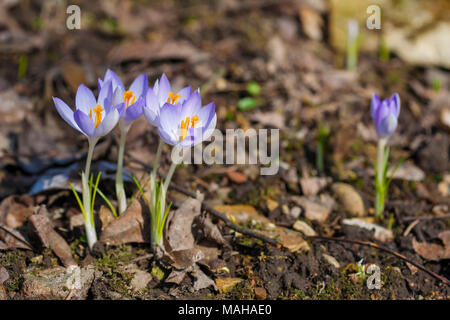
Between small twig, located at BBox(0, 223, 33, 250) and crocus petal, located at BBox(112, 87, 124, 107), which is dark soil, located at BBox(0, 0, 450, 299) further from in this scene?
crocus petal, located at BBox(112, 87, 124, 107)

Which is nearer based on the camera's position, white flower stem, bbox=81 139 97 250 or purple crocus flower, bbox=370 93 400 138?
white flower stem, bbox=81 139 97 250

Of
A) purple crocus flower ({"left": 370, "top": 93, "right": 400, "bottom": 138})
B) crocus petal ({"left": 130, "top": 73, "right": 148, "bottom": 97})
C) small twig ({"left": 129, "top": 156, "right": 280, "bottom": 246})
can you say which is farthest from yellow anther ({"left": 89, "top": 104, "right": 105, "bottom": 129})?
purple crocus flower ({"left": 370, "top": 93, "right": 400, "bottom": 138})

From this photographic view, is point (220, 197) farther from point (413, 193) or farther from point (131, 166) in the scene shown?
point (413, 193)

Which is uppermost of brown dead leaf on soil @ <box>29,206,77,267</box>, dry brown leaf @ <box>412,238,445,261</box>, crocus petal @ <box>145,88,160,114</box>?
crocus petal @ <box>145,88,160,114</box>

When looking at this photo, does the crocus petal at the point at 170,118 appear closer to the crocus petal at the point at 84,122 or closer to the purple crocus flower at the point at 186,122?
the purple crocus flower at the point at 186,122

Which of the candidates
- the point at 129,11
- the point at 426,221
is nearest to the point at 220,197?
the point at 426,221

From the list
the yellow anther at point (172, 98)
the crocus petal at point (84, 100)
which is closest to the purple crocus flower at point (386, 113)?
the yellow anther at point (172, 98)

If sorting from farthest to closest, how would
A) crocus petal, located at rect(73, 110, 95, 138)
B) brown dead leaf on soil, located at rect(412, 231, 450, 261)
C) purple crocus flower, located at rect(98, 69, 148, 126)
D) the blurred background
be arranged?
the blurred background
brown dead leaf on soil, located at rect(412, 231, 450, 261)
purple crocus flower, located at rect(98, 69, 148, 126)
crocus petal, located at rect(73, 110, 95, 138)

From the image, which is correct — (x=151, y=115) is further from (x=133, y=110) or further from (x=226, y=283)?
(x=226, y=283)
